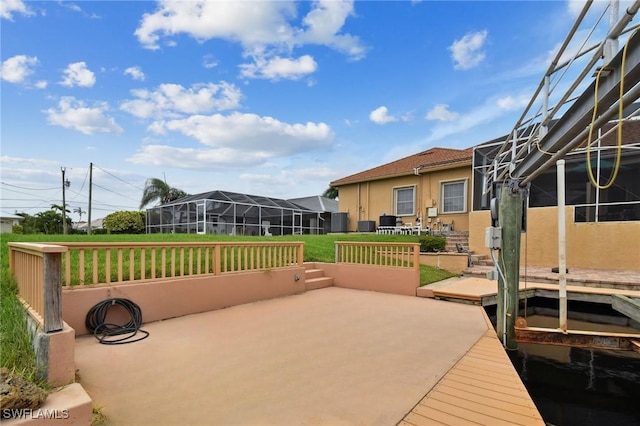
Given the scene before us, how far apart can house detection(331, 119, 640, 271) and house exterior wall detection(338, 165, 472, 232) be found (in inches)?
1.6

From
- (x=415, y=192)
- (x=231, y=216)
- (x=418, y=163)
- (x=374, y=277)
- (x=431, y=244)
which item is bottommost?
(x=374, y=277)

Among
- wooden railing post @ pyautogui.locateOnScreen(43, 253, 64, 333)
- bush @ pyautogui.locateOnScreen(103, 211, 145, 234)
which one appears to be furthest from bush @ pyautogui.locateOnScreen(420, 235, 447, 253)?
bush @ pyautogui.locateOnScreen(103, 211, 145, 234)

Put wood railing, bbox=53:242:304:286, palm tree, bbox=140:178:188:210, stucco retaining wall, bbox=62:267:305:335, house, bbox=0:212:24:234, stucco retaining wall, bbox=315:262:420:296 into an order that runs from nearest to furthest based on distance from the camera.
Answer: stucco retaining wall, bbox=62:267:305:335
wood railing, bbox=53:242:304:286
stucco retaining wall, bbox=315:262:420:296
house, bbox=0:212:24:234
palm tree, bbox=140:178:188:210

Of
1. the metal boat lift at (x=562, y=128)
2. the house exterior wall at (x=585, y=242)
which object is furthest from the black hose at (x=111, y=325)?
the house exterior wall at (x=585, y=242)

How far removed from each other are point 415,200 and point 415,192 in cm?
36

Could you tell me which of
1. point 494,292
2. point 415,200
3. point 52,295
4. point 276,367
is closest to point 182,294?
point 276,367

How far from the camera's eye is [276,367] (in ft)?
10.4

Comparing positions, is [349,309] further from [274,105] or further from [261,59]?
[274,105]

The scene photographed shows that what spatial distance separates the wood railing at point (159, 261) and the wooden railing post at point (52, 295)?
4.41 feet

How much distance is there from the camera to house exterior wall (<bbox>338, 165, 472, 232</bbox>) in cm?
1315

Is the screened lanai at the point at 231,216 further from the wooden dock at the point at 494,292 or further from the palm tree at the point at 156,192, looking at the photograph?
the wooden dock at the point at 494,292

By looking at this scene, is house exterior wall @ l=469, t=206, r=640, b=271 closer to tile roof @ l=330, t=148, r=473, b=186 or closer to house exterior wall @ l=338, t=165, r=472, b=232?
house exterior wall @ l=338, t=165, r=472, b=232

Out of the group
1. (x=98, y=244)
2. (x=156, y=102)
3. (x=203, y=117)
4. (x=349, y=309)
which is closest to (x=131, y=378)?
(x=98, y=244)

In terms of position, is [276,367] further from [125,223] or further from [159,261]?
[125,223]
